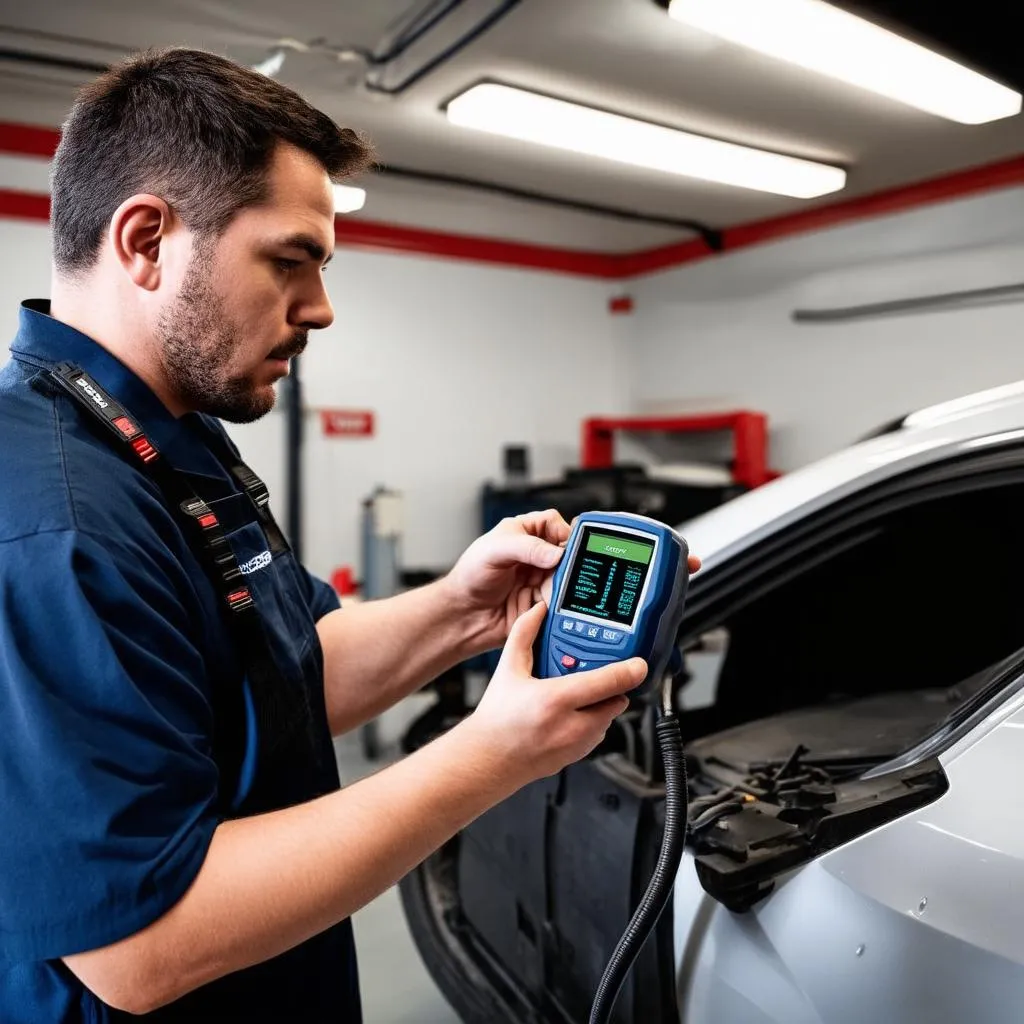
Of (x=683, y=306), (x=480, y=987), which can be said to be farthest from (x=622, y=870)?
(x=683, y=306)

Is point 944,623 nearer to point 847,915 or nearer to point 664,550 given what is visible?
point 847,915

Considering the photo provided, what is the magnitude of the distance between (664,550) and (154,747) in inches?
20.7

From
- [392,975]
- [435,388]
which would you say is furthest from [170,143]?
[435,388]

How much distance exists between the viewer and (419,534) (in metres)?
5.34

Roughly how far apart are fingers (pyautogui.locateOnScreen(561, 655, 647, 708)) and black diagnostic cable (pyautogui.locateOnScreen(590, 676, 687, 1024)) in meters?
0.19

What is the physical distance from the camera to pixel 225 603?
836mm

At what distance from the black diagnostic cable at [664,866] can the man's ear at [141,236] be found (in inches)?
29.1

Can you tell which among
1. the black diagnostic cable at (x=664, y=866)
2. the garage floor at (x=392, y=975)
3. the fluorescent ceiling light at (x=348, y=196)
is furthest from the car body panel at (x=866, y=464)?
the fluorescent ceiling light at (x=348, y=196)

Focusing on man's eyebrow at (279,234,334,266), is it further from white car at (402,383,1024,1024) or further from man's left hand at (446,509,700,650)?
white car at (402,383,1024,1024)

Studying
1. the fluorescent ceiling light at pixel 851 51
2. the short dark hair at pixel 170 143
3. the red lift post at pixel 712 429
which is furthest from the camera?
the red lift post at pixel 712 429

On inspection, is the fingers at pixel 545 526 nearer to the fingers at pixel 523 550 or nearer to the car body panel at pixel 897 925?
the fingers at pixel 523 550

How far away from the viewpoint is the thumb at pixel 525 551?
1019 mm

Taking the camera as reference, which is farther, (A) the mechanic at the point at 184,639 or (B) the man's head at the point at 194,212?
(B) the man's head at the point at 194,212

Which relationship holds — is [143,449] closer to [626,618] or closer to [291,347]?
[291,347]
